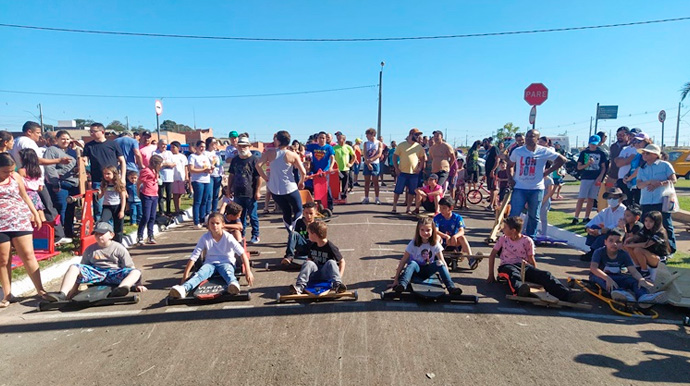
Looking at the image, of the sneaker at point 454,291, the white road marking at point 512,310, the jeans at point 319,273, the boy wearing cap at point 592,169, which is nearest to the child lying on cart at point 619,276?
the white road marking at point 512,310

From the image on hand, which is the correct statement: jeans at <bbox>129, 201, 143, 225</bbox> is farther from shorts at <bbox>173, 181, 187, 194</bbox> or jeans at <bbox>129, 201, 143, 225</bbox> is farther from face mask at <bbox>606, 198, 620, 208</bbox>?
face mask at <bbox>606, 198, 620, 208</bbox>

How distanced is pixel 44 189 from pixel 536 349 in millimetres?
7710

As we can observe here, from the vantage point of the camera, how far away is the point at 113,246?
5.01 meters

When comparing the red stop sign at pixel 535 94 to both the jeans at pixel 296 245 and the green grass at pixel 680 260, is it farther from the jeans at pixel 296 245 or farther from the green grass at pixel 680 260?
the jeans at pixel 296 245

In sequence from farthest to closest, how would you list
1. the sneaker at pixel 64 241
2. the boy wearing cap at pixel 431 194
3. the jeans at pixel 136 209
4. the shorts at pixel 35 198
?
the boy wearing cap at pixel 431 194
the jeans at pixel 136 209
the sneaker at pixel 64 241
the shorts at pixel 35 198

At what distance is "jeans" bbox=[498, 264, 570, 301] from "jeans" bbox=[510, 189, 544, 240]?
2.10 metres

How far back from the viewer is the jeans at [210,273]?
4783 millimetres

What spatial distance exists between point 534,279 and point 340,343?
2.65m

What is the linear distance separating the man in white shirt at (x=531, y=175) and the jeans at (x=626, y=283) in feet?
6.51

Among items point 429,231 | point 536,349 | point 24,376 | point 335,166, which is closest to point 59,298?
point 24,376

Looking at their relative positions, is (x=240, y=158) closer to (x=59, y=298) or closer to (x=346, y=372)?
(x=59, y=298)

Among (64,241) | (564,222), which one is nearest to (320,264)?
(64,241)

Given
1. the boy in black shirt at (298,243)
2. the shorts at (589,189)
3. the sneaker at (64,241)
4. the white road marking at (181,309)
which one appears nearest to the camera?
the white road marking at (181,309)

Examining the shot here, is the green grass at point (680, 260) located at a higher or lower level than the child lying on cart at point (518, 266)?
lower
